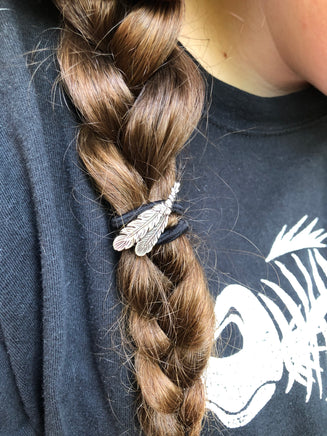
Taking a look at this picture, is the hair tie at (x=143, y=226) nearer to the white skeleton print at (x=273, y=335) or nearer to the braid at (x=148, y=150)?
the braid at (x=148, y=150)

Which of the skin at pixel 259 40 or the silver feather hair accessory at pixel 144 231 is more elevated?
the skin at pixel 259 40

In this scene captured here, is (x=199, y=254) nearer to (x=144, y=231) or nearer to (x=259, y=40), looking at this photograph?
(x=144, y=231)

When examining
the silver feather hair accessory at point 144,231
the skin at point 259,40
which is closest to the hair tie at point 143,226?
the silver feather hair accessory at point 144,231

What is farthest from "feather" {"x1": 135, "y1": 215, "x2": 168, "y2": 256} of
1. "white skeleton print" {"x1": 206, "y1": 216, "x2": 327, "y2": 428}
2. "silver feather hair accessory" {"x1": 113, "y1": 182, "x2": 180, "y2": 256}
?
"white skeleton print" {"x1": 206, "y1": 216, "x2": 327, "y2": 428}

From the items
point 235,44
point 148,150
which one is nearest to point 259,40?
point 235,44

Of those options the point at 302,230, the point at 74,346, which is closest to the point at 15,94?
the point at 74,346

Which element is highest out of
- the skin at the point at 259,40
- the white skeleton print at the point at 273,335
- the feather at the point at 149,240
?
the skin at the point at 259,40

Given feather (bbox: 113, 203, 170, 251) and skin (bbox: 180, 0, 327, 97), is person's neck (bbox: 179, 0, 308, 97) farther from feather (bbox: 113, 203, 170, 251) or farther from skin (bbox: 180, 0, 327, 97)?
feather (bbox: 113, 203, 170, 251)

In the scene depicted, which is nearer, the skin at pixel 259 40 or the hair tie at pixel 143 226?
the hair tie at pixel 143 226
